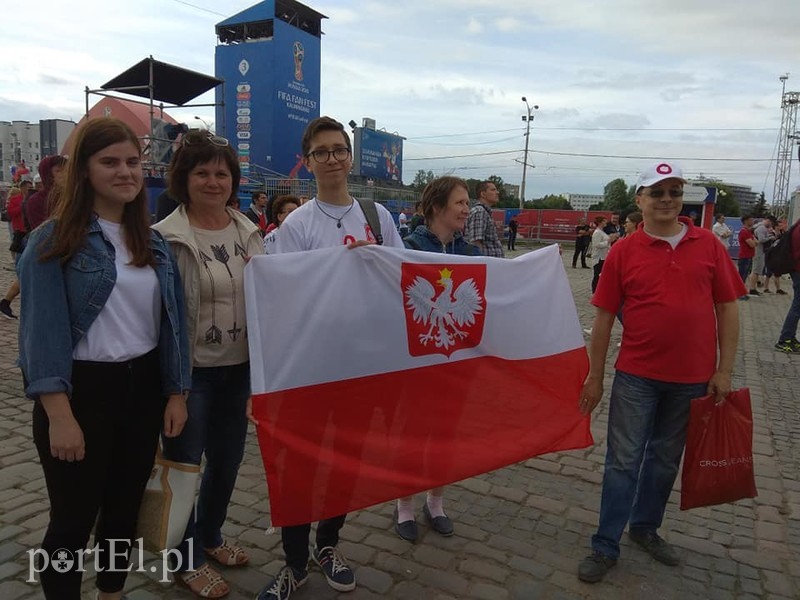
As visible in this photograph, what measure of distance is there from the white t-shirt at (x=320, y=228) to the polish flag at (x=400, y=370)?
0.13 m

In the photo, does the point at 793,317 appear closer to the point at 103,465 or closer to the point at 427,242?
the point at 427,242

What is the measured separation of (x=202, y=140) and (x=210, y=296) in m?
0.66

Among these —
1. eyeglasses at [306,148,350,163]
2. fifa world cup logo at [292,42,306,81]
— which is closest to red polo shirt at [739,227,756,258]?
eyeglasses at [306,148,350,163]

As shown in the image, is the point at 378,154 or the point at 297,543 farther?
the point at 378,154

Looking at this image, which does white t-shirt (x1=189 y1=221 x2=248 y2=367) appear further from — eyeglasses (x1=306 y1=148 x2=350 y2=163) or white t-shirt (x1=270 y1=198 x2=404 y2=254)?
eyeglasses (x1=306 y1=148 x2=350 y2=163)

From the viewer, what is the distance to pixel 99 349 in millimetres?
2176

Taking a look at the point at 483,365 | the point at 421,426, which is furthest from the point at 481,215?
the point at 421,426

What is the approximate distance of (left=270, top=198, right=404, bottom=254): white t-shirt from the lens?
2852 millimetres

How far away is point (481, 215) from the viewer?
570 centimetres

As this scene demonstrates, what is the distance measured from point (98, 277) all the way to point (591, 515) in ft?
10.3

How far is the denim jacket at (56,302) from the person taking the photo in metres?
2.03

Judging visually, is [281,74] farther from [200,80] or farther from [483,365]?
[483,365]

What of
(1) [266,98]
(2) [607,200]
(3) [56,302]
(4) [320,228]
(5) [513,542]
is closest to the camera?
(3) [56,302]

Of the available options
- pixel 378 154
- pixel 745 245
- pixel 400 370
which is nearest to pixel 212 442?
pixel 400 370
